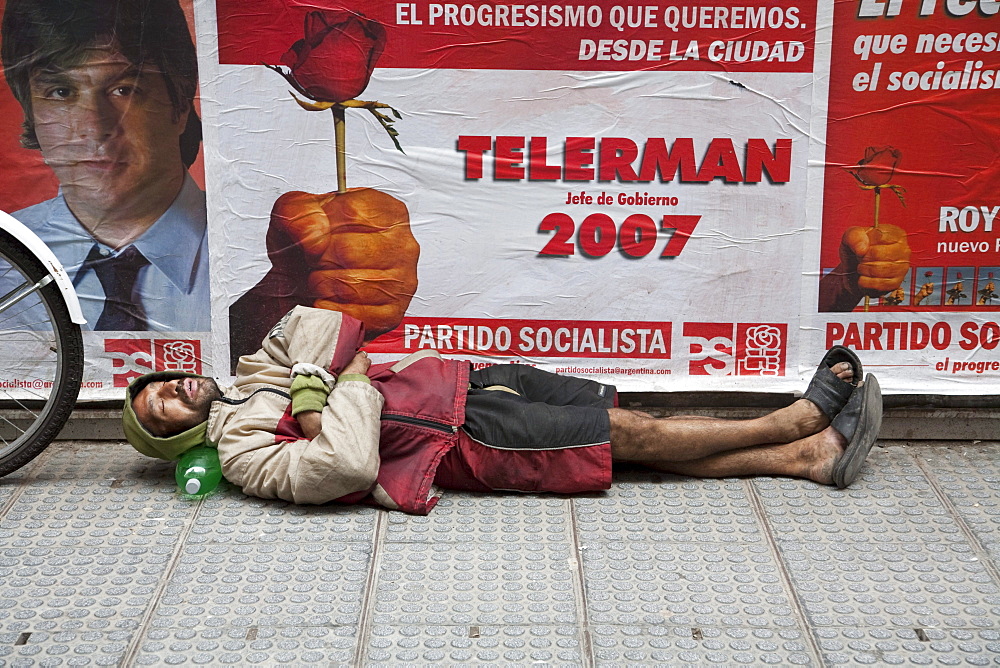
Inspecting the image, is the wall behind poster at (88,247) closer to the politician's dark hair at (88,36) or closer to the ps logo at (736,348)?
the politician's dark hair at (88,36)

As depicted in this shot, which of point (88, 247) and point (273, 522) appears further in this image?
point (88, 247)

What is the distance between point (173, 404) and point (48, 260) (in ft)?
2.14

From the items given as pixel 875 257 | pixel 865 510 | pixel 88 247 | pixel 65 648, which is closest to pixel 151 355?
pixel 88 247

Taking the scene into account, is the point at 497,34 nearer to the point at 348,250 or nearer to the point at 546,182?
the point at 546,182

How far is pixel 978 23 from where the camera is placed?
3.61 metres

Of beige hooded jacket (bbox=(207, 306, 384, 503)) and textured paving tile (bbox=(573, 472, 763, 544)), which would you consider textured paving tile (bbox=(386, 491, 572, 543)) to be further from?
beige hooded jacket (bbox=(207, 306, 384, 503))

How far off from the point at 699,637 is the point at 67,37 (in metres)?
2.92

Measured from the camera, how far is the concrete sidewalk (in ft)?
8.53

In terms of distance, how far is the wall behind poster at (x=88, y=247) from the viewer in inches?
146

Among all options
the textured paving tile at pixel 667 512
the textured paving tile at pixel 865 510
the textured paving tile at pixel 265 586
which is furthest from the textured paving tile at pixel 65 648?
the textured paving tile at pixel 865 510

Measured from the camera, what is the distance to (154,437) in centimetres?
341

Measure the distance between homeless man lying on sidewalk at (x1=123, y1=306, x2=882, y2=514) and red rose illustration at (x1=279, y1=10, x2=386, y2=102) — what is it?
0.82 metres

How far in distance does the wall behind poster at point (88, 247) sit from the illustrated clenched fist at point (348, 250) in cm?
34

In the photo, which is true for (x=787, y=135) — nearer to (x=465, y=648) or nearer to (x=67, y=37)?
(x=465, y=648)
